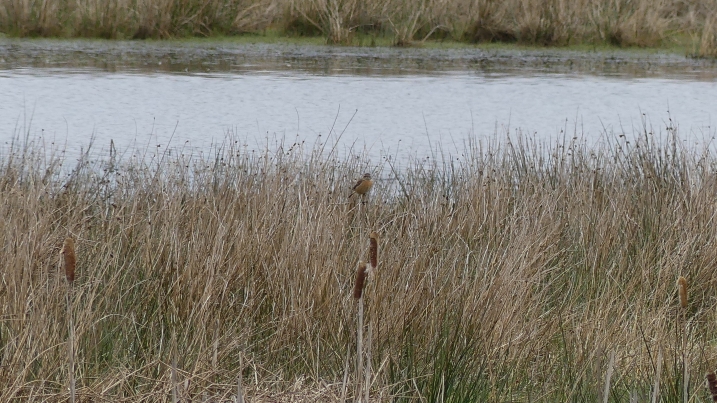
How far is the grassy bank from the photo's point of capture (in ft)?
51.3

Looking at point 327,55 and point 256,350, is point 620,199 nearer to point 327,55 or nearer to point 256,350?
point 256,350

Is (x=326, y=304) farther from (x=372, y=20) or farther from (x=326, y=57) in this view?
(x=372, y=20)

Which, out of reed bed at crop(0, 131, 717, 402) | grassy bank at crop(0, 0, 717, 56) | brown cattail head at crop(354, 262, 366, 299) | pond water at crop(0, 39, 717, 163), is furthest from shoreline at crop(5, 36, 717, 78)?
brown cattail head at crop(354, 262, 366, 299)

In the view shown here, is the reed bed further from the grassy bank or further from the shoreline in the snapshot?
the grassy bank

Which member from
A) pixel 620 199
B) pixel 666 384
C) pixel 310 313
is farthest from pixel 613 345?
pixel 620 199

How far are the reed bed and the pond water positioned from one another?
241 centimetres

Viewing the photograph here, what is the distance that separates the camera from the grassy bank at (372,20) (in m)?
15.6

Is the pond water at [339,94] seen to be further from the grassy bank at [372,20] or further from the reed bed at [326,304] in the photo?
the reed bed at [326,304]

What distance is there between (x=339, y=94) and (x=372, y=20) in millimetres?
5548

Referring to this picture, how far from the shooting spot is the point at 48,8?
15.4 m

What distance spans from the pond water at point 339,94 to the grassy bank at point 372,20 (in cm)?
60

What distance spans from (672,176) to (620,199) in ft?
3.19

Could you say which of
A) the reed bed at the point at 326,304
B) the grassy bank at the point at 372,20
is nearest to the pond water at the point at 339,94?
the grassy bank at the point at 372,20

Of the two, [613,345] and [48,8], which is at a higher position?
[48,8]
